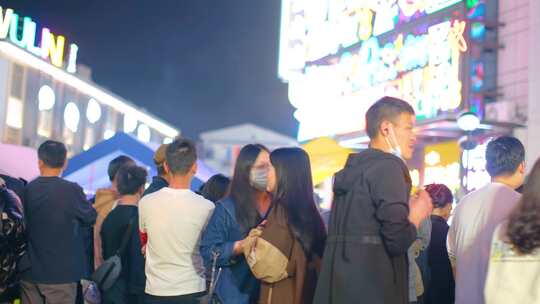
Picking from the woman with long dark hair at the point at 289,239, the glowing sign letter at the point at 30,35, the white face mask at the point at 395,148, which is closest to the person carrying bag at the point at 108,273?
the woman with long dark hair at the point at 289,239

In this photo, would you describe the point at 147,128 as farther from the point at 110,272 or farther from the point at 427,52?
the point at 110,272

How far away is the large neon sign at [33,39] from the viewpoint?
2286 centimetres

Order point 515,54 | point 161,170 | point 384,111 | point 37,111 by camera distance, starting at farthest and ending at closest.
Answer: point 37,111, point 515,54, point 161,170, point 384,111

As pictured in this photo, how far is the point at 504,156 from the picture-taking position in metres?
4.31

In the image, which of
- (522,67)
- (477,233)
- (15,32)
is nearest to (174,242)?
(477,233)

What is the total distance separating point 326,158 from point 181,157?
609 centimetres

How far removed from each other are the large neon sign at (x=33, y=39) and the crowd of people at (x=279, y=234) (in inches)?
678

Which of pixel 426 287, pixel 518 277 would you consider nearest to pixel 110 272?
pixel 426 287

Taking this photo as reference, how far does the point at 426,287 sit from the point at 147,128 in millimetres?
38459

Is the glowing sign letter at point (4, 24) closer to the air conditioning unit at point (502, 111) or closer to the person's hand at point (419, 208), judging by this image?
the air conditioning unit at point (502, 111)

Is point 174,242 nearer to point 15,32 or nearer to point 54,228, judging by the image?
point 54,228

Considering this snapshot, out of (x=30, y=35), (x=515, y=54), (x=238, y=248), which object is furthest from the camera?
(x=30, y=35)

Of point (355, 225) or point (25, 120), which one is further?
point (25, 120)

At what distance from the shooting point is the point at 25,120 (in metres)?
24.6
